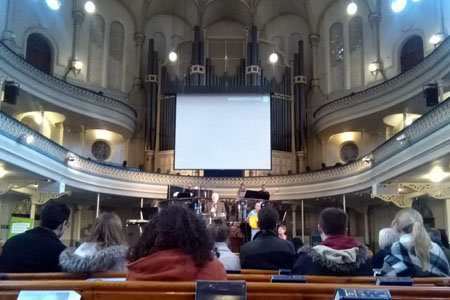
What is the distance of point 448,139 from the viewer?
34.4 ft

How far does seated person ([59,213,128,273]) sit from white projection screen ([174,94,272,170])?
1227cm

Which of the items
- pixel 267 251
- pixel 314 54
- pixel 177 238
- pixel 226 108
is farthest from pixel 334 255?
pixel 314 54

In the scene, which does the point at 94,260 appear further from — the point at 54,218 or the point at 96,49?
the point at 96,49

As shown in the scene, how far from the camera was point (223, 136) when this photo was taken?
53.8 feet

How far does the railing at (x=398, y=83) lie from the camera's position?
1435 cm

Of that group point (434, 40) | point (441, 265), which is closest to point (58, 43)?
point (434, 40)

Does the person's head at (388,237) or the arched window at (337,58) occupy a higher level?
the arched window at (337,58)

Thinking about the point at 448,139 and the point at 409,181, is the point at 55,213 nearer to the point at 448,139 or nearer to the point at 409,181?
the point at 448,139

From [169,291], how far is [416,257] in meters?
2.92

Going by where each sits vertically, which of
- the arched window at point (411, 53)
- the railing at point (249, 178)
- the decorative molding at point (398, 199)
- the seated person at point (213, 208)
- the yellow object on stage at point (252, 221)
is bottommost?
the yellow object on stage at point (252, 221)

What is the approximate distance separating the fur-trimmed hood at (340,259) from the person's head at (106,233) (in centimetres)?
160

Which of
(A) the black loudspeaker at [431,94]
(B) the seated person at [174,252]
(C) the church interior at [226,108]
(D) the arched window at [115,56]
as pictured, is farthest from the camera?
(D) the arched window at [115,56]

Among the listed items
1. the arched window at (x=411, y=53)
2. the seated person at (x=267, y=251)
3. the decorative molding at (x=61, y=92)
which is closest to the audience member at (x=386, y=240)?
the seated person at (x=267, y=251)

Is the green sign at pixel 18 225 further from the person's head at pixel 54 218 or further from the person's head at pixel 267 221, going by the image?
the person's head at pixel 267 221
